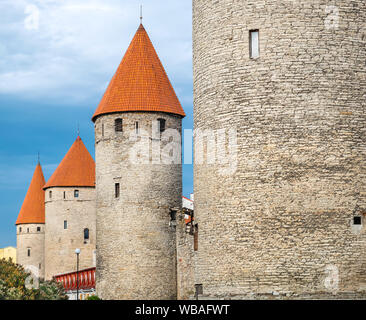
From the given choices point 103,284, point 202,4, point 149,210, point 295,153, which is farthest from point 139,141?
point 295,153

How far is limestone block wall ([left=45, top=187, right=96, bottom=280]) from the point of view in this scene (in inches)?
1523

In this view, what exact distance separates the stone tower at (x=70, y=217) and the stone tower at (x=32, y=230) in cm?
621

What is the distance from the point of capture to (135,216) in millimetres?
24500

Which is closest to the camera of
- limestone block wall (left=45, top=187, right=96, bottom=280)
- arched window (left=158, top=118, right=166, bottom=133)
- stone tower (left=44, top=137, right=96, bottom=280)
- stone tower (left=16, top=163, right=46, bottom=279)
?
arched window (left=158, top=118, right=166, bottom=133)

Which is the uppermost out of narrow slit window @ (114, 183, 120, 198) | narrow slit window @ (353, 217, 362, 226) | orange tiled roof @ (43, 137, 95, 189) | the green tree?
orange tiled roof @ (43, 137, 95, 189)

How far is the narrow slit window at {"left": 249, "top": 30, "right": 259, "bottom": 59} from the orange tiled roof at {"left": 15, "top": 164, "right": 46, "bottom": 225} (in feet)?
118

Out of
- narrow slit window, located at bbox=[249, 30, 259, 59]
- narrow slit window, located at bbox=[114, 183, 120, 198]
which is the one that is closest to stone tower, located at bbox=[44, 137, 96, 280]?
narrow slit window, located at bbox=[114, 183, 120, 198]

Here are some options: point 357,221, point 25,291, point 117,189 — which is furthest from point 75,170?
point 357,221

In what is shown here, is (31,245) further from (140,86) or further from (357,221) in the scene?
(357,221)

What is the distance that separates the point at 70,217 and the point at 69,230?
2.45 feet

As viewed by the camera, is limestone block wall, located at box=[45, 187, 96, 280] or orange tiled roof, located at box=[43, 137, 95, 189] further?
orange tiled roof, located at box=[43, 137, 95, 189]

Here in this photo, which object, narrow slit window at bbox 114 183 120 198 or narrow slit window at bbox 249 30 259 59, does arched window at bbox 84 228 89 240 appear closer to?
narrow slit window at bbox 114 183 120 198

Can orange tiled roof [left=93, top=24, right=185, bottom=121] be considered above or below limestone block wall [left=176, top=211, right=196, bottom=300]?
above

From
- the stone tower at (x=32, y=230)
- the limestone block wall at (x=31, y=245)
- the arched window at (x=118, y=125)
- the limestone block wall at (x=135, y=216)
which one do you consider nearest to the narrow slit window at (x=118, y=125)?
the arched window at (x=118, y=125)
